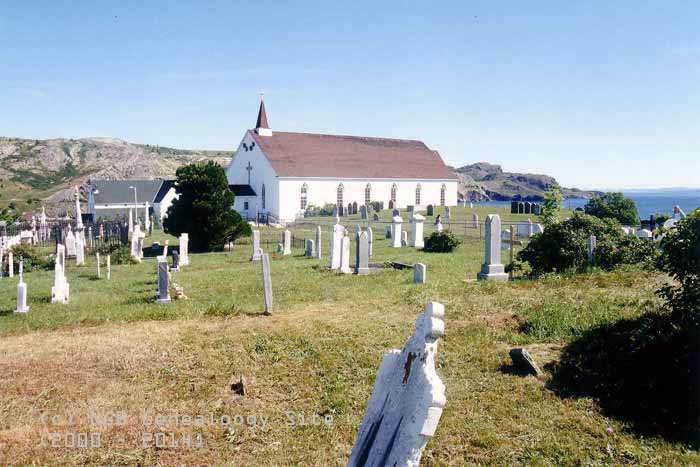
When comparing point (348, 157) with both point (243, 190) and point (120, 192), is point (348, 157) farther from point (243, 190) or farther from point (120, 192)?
point (120, 192)

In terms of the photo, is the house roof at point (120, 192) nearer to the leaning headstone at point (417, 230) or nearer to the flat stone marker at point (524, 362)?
the leaning headstone at point (417, 230)

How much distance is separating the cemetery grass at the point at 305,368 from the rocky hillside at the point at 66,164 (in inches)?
4471

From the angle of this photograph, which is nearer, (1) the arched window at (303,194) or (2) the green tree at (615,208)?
(2) the green tree at (615,208)

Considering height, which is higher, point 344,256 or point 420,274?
point 344,256

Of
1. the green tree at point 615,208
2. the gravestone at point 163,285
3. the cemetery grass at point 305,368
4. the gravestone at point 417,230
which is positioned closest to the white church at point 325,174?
the green tree at point 615,208

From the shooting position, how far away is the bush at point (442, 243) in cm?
2378

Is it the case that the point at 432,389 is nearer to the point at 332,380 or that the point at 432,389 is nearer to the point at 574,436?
the point at 574,436

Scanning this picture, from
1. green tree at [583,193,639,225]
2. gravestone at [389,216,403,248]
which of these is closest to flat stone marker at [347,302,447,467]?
→ gravestone at [389,216,403,248]

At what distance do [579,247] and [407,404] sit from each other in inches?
491

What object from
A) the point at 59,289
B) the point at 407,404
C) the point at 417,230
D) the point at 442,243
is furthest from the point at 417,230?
the point at 407,404

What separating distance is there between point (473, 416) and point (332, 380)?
2.12m

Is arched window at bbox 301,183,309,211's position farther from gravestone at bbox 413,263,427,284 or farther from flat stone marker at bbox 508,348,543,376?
flat stone marker at bbox 508,348,543,376

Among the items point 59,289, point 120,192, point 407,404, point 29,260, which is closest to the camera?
→ point 407,404

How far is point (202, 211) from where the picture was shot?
26656 millimetres
